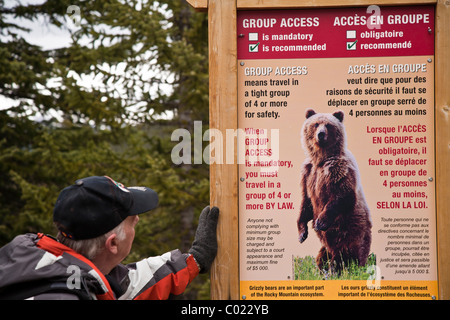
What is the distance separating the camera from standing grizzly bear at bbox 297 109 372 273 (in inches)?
122

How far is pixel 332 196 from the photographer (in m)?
3.14

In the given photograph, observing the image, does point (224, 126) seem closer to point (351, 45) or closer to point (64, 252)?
point (351, 45)

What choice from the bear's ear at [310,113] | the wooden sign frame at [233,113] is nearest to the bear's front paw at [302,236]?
the wooden sign frame at [233,113]

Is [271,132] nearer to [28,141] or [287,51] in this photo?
[287,51]

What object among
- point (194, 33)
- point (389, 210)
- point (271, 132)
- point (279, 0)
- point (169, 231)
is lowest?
point (169, 231)

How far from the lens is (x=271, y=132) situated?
→ 3160 mm

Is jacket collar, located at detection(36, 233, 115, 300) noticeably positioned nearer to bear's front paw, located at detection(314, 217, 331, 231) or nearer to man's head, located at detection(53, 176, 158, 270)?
man's head, located at detection(53, 176, 158, 270)

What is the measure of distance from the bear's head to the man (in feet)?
2.46

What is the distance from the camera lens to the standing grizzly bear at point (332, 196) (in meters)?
3.11

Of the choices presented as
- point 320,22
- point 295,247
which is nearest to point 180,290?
point 295,247

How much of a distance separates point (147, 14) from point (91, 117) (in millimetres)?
2049

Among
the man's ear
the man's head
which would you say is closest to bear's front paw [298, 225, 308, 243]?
the man's head

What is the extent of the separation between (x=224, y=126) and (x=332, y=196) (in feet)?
2.68

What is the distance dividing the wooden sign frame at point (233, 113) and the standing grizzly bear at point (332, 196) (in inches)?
17.5
